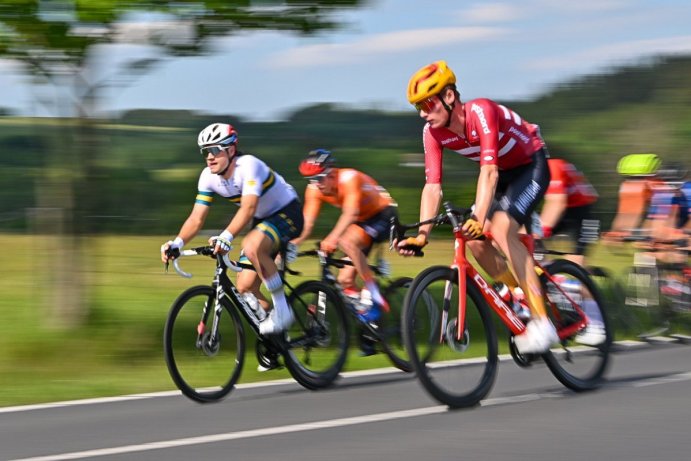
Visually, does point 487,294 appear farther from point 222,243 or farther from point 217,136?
point 217,136

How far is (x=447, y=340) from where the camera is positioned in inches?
299

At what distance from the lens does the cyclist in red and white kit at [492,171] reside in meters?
7.72

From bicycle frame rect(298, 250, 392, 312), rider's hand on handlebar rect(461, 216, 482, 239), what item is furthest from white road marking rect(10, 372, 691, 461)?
bicycle frame rect(298, 250, 392, 312)

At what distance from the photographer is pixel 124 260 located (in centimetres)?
2503

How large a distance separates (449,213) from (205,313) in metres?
1.98

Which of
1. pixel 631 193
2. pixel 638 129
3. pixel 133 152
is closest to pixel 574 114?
pixel 638 129

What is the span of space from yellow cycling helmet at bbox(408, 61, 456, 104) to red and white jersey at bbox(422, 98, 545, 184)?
217 mm

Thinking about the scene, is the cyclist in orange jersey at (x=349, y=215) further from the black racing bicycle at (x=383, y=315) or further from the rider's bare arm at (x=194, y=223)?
the rider's bare arm at (x=194, y=223)

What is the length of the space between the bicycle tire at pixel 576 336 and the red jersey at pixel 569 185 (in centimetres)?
338

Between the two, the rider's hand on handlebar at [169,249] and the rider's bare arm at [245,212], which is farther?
the rider's bare arm at [245,212]

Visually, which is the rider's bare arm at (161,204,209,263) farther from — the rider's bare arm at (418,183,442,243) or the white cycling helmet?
the rider's bare arm at (418,183,442,243)

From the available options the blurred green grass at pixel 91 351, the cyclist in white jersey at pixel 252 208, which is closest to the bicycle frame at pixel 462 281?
the cyclist in white jersey at pixel 252 208

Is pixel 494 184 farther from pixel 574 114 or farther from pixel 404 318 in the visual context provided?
pixel 574 114

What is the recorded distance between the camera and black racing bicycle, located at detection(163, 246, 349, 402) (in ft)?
27.8
